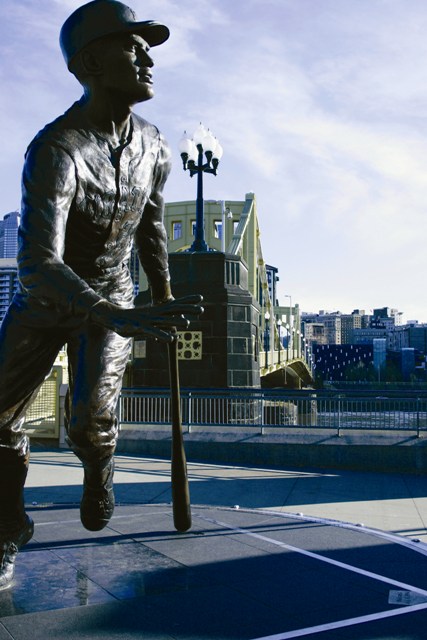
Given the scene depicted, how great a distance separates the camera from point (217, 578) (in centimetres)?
366

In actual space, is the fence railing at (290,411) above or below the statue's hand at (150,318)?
below

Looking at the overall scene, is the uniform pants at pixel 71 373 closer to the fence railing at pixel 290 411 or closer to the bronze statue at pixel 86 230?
the bronze statue at pixel 86 230

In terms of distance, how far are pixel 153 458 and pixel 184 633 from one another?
778 centimetres

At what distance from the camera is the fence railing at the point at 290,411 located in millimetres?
10344

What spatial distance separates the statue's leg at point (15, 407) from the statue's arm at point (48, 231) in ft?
1.63

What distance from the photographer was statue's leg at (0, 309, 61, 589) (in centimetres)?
337

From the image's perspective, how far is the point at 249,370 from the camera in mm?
14812

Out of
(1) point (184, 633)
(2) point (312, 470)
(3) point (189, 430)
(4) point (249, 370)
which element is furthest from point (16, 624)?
(4) point (249, 370)

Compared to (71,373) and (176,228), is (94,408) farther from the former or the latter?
(176,228)

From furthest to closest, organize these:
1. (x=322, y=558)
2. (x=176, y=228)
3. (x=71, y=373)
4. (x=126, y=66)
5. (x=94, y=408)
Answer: (x=176, y=228) < (x=322, y=558) < (x=71, y=373) < (x=126, y=66) < (x=94, y=408)

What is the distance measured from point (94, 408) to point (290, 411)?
30.4 ft

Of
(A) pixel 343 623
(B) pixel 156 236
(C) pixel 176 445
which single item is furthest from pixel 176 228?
(A) pixel 343 623

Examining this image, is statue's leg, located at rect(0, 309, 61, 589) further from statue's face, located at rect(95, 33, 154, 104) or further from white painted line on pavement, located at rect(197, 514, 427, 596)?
white painted line on pavement, located at rect(197, 514, 427, 596)

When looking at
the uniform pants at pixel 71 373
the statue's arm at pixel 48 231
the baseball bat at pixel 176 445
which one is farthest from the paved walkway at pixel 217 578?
the statue's arm at pixel 48 231
